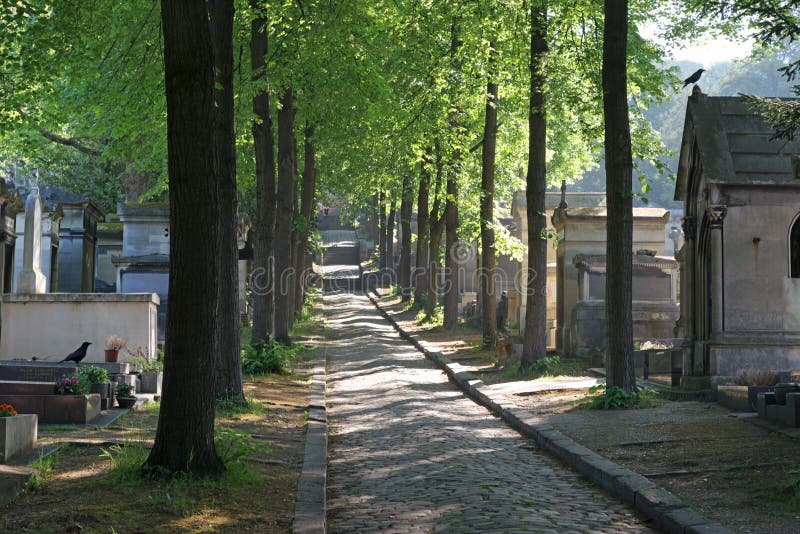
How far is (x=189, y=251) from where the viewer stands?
8.26m

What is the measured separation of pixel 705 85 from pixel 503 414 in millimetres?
159284

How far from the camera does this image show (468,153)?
31.5 meters

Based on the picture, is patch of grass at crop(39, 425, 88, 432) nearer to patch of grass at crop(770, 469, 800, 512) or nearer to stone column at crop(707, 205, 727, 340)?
patch of grass at crop(770, 469, 800, 512)

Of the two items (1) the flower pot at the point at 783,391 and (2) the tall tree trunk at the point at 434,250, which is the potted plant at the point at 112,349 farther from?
(2) the tall tree trunk at the point at 434,250

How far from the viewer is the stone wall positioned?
1795 centimetres

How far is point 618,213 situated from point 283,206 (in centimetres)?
1116

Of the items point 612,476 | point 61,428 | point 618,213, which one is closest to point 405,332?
point 618,213

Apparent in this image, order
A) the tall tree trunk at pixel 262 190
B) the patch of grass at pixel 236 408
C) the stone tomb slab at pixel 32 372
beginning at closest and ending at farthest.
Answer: the patch of grass at pixel 236 408
the stone tomb slab at pixel 32 372
the tall tree trunk at pixel 262 190

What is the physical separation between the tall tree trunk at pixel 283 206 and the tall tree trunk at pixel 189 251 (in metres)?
14.8

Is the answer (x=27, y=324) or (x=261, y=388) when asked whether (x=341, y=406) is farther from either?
(x=27, y=324)

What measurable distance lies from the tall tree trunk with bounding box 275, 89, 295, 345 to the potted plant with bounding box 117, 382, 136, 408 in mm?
9957

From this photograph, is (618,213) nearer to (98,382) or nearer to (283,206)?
(98,382)

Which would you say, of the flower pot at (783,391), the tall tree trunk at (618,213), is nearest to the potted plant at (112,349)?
the tall tree trunk at (618,213)

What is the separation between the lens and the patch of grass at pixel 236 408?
13.4 metres
